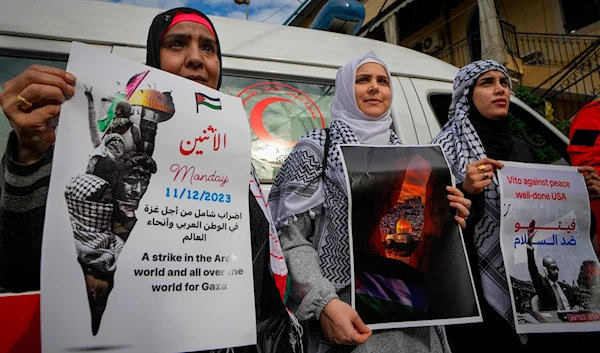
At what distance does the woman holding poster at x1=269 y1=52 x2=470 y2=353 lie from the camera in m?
1.18

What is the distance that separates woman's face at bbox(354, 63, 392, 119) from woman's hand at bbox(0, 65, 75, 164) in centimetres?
111

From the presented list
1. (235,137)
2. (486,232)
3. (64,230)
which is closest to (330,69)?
(486,232)

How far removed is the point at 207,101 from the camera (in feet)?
3.37

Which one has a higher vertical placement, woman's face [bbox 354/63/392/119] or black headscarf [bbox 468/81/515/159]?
woman's face [bbox 354/63/392/119]

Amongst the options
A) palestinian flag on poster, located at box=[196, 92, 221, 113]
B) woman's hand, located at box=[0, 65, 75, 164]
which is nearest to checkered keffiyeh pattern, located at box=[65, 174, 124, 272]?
woman's hand, located at box=[0, 65, 75, 164]

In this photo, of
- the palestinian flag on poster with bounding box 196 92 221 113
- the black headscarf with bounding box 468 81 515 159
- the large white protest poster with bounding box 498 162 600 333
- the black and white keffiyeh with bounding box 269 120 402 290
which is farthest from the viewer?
the black headscarf with bounding box 468 81 515 159

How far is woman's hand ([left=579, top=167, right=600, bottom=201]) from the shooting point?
5.64 feet

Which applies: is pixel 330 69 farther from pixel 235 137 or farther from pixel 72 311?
pixel 72 311

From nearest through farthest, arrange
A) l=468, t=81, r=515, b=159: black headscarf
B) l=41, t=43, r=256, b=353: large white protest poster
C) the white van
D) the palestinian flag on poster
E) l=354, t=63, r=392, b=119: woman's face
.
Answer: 1. l=41, t=43, r=256, b=353: large white protest poster
2. the palestinian flag on poster
3. l=354, t=63, r=392, b=119: woman's face
4. l=468, t=81, r=515, b=159: black headscarf
5. the white van

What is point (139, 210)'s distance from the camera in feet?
2.78

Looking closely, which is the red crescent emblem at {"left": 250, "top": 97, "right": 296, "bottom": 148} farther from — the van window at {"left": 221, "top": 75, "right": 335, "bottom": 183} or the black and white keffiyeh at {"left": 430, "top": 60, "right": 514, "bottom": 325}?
the black and white keffiyeh at {"left": 430, "top": 60, "right": 514, "bottom": 325}

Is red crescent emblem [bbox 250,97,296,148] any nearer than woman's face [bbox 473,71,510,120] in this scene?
No

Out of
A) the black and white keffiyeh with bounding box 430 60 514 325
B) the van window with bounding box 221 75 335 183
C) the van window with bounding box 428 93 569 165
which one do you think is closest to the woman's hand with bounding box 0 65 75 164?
the van window with bounding box 221 75 335 183

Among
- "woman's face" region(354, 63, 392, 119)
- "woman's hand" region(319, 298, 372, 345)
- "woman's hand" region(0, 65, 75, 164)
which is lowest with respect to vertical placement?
"woman's hand" region(319, 298, 372, 345)
